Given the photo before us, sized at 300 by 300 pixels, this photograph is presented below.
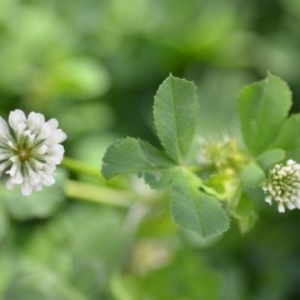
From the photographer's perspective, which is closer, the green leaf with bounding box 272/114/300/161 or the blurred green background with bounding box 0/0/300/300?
the green leaf with bounding box 272/114/300/161

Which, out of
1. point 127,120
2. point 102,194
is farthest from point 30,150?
point 127,120

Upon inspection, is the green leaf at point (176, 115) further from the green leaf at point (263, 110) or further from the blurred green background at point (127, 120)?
the blurred green background at point (127, 120)

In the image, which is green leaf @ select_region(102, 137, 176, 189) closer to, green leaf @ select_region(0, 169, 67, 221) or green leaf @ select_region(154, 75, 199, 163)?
green leaf @ select_region(154, 75, 199, 163)

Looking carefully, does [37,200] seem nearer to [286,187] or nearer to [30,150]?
[30,150]

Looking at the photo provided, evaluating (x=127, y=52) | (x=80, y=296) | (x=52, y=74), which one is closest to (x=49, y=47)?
(x=52, y=74)

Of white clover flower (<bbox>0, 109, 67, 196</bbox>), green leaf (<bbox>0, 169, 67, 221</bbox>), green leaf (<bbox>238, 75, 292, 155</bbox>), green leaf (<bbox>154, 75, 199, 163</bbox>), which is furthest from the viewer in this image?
green leaf (<bbox>0, 169, 67, 221</bbox>)

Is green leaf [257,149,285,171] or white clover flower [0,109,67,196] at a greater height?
green leaf [257,149,285,171]

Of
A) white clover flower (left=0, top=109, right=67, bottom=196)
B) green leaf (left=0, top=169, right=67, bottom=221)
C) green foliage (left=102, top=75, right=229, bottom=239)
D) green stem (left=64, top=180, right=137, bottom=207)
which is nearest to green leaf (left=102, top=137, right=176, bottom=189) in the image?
green foliage (left=102, top=75, right=229, bottom=239)
